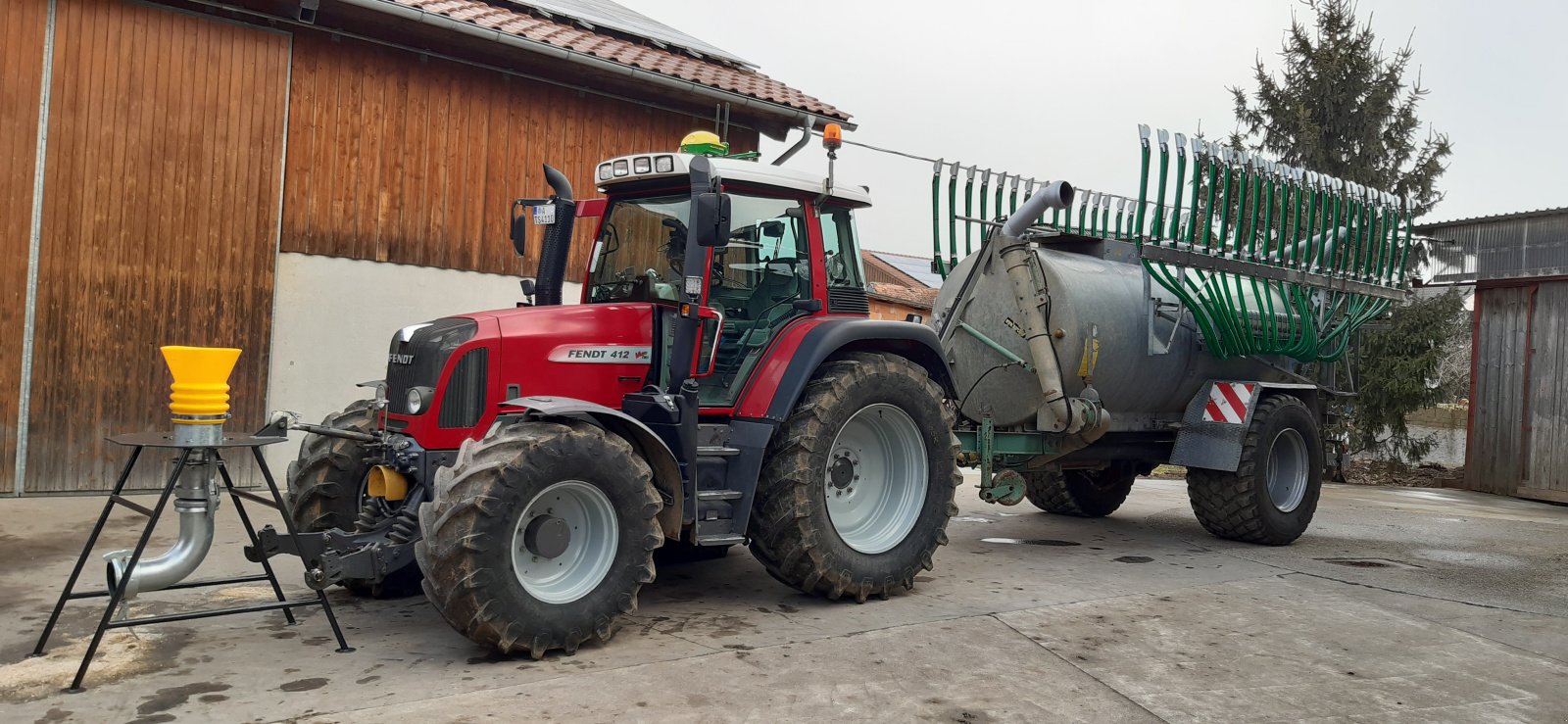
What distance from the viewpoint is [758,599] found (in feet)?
18.9

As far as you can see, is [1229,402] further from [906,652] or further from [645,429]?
[645,429]

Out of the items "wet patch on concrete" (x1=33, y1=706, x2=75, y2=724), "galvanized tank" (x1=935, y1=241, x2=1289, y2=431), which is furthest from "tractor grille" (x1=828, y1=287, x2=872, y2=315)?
"wet patch on concrete" (x1=33, y1=706, x2=75, y2=724)

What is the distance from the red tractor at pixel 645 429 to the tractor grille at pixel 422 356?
0.01 m

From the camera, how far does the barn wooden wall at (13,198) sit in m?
7.82

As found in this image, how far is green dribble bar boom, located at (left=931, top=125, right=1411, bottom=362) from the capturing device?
785cm

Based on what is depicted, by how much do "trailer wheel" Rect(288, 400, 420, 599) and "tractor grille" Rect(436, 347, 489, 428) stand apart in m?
0.76

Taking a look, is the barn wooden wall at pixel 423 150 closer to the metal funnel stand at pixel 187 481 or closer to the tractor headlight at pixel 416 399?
the tractor headlight at pixel 416 399

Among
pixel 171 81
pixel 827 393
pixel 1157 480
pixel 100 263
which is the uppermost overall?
pixel 171 81

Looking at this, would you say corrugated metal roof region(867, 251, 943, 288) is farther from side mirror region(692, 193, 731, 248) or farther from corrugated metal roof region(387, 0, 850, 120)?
side mirror region(692, 193, 731, 248)

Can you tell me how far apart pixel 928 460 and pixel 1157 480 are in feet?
30.5

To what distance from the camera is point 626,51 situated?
10.4 metres

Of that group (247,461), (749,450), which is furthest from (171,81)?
(749,450)

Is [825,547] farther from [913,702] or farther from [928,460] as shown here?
[913,702]

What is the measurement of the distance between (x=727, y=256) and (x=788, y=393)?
2.61 ft
